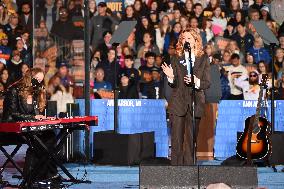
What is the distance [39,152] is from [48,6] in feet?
25.9

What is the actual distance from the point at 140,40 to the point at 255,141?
216 inches

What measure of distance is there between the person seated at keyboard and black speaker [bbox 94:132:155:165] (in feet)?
6.78

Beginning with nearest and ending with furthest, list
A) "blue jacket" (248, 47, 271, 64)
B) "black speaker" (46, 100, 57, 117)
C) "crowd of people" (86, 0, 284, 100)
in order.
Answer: "black speaker" (46, 100, 57, 117), "crowd of people" (86, 0, 284, 100), "blue jacket" (248, 47, 271, 64)

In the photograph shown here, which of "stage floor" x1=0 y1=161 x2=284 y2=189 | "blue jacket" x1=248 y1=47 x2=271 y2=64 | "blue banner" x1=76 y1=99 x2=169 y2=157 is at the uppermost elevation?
"blue jacket" x1=248 y1=47 x2=271 y2=64

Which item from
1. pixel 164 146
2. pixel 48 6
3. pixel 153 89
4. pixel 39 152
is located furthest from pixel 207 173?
pixel 48 6

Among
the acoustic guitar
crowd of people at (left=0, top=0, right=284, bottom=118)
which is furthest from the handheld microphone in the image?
crowd of people at (left=0, top=0, right=284, bottom=118)

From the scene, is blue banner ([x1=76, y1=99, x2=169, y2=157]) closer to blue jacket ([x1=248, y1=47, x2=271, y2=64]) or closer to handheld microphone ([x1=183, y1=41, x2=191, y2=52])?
blue jacket ([x1=248, y1=47, x2=271, y2=64])

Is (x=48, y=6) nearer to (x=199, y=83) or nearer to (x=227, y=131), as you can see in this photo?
(x=227, y=131)

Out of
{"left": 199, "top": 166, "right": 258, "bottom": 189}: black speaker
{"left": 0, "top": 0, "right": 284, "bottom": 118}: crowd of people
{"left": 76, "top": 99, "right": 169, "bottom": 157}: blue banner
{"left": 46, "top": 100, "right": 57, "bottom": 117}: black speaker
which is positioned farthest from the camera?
{"left": 0, "top": 0, "right": 284, "bottom": 118}: crowd of people

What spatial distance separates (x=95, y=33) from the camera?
1520cm

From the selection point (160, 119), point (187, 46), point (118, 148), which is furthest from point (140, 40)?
point (187, 46)

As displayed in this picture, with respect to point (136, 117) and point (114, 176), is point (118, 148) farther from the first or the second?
point (114, 176)

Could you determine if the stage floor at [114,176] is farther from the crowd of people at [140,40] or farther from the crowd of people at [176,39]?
the crowd of people at [140,40]

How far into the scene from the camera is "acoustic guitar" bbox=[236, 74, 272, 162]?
980 cm
